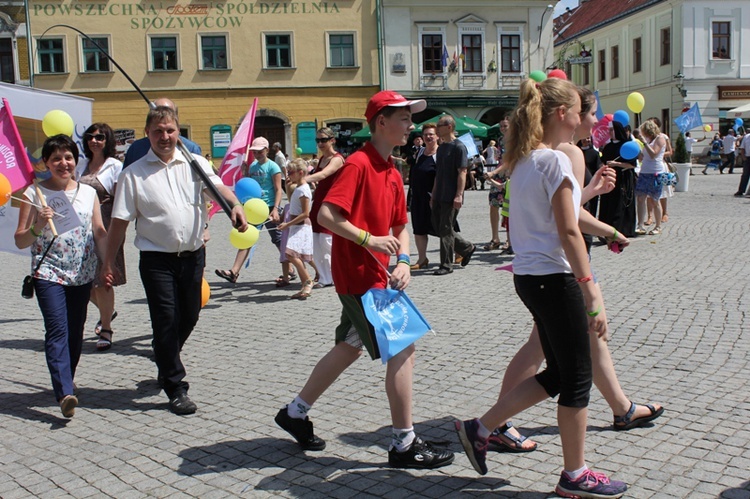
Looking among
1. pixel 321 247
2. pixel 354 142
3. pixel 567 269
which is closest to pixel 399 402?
pixel 567 269

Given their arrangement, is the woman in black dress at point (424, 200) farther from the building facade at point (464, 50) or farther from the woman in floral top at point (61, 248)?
the building facade at point (464, 50)

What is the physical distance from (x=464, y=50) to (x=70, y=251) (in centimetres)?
3436

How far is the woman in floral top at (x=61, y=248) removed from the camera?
5.02m

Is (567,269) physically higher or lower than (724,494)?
higher

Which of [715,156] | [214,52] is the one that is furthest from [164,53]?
[715,156]

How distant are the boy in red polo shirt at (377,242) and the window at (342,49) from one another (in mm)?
33599

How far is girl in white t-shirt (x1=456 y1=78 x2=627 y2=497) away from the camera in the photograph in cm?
328

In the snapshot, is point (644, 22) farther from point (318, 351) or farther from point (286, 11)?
point (318, 351)

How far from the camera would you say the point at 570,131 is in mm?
3559

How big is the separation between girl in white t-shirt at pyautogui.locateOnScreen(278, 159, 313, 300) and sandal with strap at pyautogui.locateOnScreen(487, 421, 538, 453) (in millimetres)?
5039

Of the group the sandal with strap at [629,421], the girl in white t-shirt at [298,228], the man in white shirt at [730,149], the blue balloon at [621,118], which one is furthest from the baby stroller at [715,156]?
the sandal with strap at [629,421]

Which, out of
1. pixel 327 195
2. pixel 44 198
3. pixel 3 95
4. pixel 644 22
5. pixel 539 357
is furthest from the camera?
pixel 644 22

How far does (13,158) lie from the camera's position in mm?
5344

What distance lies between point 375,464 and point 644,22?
47.0 meters
